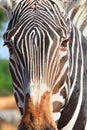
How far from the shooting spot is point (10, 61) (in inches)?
219

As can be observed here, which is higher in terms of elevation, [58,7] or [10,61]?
[58,7]

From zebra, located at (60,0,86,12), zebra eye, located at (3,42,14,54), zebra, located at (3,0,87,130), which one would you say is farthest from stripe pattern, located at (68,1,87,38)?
zebra eye, located at (3,42,14,54)

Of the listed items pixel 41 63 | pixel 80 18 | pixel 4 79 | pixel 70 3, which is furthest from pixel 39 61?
pixel 4 79

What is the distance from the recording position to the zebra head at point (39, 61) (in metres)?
5.15

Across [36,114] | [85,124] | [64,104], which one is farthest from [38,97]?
[85,124]

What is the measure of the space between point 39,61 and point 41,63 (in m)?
0.02

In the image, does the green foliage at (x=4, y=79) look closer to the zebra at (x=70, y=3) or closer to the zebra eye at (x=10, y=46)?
the zebra at (x=70, y=3)

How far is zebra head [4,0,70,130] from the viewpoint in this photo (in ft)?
16.9

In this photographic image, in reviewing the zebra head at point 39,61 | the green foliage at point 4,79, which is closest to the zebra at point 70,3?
the zebra head at point 39,61

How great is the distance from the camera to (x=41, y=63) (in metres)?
5.25

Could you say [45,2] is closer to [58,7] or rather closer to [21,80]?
[58,7]

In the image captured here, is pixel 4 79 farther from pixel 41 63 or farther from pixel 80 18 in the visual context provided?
pixel 41 63

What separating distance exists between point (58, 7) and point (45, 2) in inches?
4.9

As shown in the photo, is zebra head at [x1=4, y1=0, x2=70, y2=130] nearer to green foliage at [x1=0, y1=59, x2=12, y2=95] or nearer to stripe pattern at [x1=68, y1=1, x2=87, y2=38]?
stripe pattern at [x1=68, y1=1, x2=87, y2=38]
